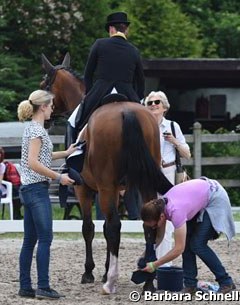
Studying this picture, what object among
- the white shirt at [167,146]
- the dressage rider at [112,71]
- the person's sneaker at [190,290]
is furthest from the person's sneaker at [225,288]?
the dressage rider at [112,71]

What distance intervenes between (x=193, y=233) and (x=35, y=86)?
14052 millimetres

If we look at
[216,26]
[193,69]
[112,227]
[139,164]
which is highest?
[216,26]

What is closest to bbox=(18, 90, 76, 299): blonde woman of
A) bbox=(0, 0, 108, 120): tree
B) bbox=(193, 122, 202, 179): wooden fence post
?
bbox=(193, 122, 202, 179): wooden fence post

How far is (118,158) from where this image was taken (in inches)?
344

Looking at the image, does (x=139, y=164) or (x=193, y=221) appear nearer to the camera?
(x=193, y=221)

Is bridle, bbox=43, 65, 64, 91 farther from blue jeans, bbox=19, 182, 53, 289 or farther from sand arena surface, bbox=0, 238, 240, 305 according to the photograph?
blue jeans, bbox=19, 182, 53, 289

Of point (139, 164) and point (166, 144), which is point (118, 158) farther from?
point (166, 144)

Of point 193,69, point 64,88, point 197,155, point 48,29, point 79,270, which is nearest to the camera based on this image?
point 79,270

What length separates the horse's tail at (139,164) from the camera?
8.60 meters

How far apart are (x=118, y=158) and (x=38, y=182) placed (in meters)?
0.79

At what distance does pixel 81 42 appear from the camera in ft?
77.3

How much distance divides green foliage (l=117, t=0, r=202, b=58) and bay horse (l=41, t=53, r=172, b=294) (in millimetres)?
14708

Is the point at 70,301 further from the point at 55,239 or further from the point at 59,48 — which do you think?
the point at 59,48

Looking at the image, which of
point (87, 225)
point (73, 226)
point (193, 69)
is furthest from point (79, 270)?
point (193, 69)
